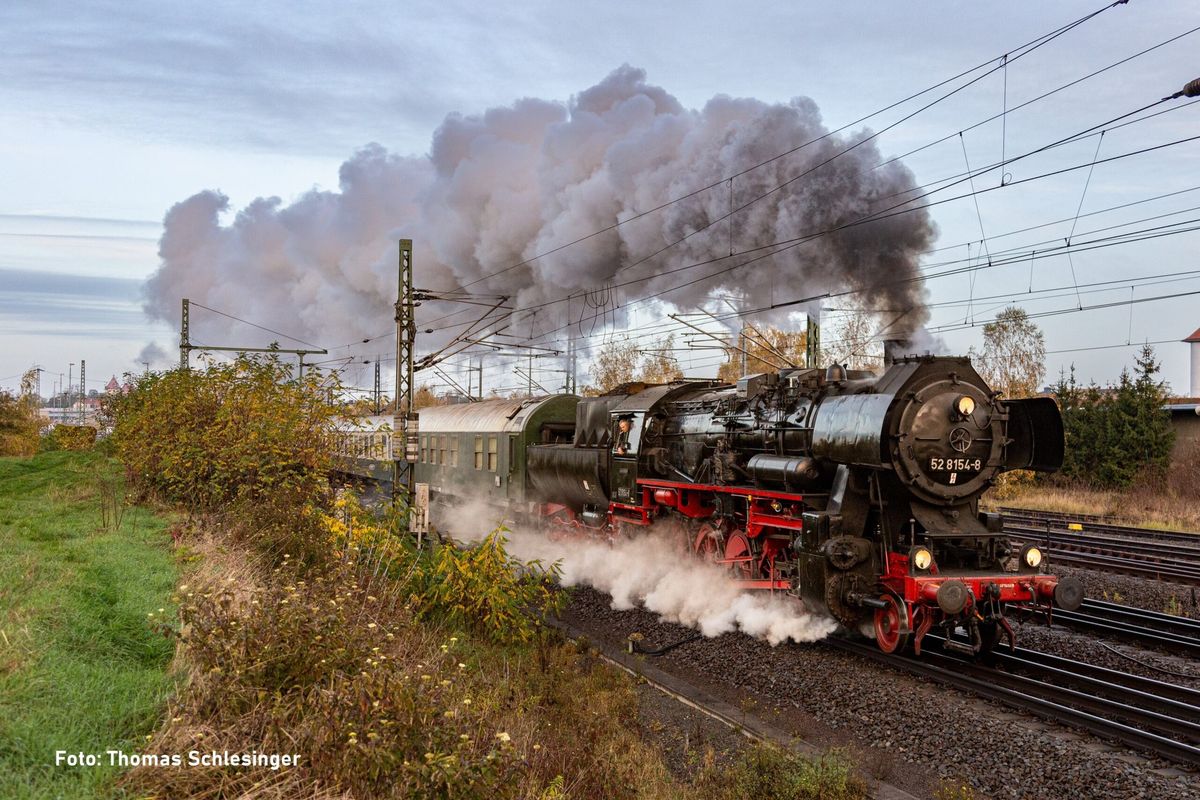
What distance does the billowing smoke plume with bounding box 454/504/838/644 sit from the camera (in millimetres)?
9828

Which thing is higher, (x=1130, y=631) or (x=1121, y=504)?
(x=1121, y=504)

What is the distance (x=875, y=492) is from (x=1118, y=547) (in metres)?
10.2

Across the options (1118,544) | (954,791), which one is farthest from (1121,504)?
(954,791)

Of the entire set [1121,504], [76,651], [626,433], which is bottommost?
[1121,504]

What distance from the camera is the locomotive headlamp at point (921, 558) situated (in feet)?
27.1

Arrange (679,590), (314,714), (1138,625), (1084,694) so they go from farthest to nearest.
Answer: (679,590), (1138,625), (1084,694), (314,714)

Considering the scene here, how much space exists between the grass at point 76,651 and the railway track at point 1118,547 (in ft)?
40.7

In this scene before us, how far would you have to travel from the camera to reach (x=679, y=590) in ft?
38.0

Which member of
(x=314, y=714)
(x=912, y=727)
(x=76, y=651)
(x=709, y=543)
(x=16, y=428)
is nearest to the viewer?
(x=314, y=714)

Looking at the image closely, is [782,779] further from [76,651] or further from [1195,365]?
[1195,365]

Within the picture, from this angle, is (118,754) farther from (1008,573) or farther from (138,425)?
(138,425)

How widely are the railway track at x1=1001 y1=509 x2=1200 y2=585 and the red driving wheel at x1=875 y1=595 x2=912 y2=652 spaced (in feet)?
19.8

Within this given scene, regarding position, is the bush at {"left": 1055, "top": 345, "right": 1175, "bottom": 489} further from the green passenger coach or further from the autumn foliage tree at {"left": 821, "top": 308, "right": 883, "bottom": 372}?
the green passenger coach

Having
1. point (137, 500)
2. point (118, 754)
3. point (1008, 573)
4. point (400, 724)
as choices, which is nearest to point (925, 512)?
point (1008, 573)
